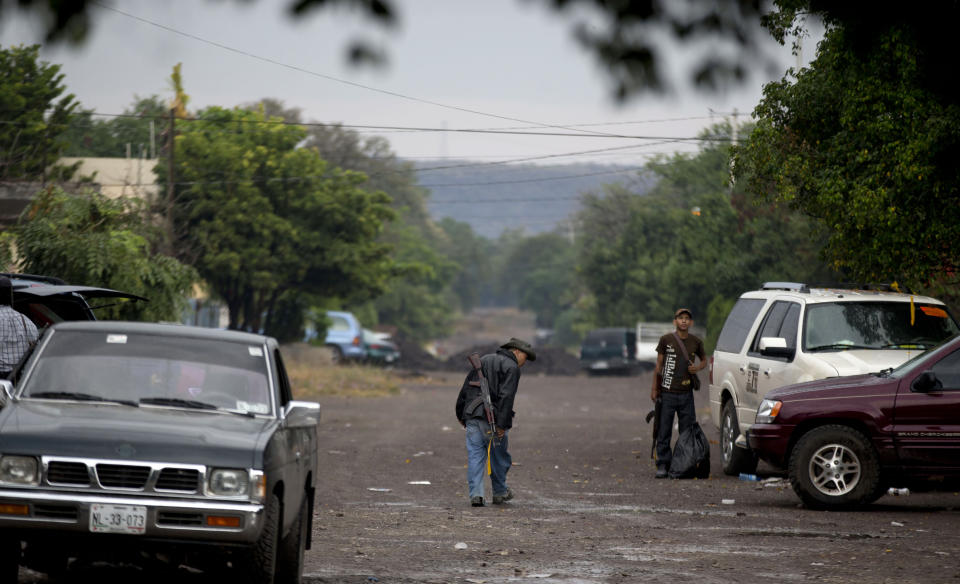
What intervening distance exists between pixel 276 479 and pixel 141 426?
2.52 ft

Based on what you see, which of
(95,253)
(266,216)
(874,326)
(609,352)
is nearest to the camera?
(874,326)

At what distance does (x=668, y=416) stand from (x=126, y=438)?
31.9 feet

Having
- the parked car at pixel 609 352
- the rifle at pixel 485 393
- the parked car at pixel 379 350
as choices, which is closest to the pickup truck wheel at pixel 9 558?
the rifle at pixel 485 393

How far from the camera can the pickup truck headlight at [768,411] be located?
13031mm

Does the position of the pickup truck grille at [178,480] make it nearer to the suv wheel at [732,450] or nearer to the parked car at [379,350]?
the suv wheel at [732,450]

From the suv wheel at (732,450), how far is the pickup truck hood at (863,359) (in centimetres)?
170

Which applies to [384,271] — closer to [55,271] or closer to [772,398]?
[55,271]

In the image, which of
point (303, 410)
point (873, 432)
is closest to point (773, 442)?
point (873, 432)

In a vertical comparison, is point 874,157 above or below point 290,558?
above

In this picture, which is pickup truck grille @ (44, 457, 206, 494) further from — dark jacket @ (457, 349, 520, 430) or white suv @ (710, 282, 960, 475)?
white suv @ (710, 282, 960, 475)

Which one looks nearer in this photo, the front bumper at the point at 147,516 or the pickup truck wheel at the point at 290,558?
the front bumper at the point at 147,516

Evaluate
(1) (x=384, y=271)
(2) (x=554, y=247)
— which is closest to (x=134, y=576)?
(1) (x=384, y=271)

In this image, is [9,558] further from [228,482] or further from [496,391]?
[496,391]

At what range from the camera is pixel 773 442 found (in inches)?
511
